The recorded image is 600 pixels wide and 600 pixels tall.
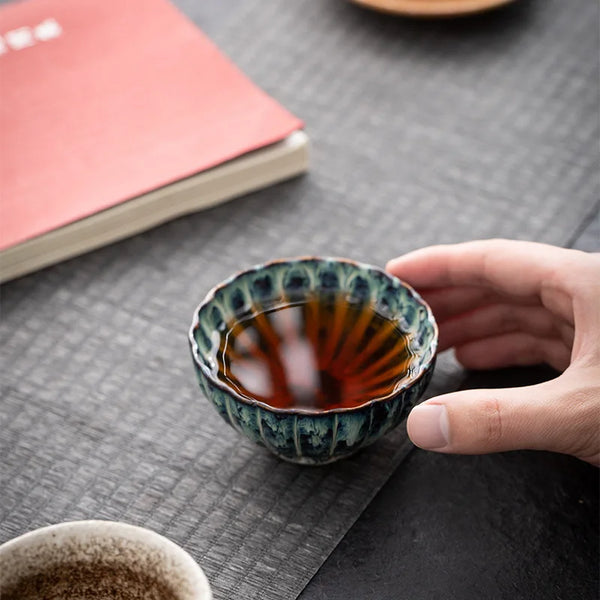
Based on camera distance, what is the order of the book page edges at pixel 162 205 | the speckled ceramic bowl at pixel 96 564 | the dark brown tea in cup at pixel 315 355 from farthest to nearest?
the book page edges at pixel 162 205, the dark brown tea in cup at pixel 315 355, the speckled ceramic bowl at pixel 96 564

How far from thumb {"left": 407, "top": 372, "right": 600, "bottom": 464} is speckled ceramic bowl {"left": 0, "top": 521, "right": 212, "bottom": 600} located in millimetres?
166

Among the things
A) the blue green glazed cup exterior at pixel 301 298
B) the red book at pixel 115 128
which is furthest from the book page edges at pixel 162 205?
the blue green glazed cup exterior at pixel 301 298

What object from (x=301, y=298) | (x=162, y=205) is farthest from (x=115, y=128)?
(x=301, y=298)

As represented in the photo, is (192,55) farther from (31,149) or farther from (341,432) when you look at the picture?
(341,432)

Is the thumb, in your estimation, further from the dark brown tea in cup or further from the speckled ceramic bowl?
the speckled ceramic bowl

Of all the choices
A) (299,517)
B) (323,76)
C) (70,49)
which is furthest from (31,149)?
(299,517)

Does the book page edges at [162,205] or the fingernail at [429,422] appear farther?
the book page edges at [162,205]

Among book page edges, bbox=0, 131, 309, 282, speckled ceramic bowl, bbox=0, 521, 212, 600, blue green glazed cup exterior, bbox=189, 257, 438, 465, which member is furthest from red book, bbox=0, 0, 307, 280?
speckled ceramic bowl, bbox=0, 521, 212, 600

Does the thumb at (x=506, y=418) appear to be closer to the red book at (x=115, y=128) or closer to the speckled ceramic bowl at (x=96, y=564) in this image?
the speckled ceramic bowl at (x=96, y=564)

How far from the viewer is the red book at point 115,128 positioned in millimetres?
789

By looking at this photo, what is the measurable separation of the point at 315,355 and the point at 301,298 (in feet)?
0.14

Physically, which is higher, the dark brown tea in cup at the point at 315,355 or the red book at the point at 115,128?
the red book at the point at 115,128

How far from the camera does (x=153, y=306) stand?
764 mm

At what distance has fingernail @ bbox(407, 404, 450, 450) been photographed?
57 cm
